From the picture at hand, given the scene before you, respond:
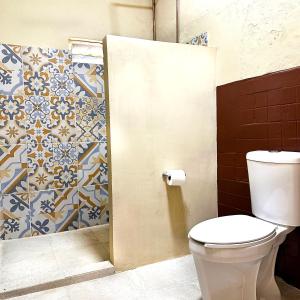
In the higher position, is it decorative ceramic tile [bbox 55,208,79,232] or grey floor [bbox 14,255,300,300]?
decorative ceramic tile [bbox 55,208,79,232]

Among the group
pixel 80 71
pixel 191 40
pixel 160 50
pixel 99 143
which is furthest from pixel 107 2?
pixel 99 143

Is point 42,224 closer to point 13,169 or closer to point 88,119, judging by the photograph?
point 13,169

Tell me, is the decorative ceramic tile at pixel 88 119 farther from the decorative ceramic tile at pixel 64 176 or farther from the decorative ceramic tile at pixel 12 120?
the decorative ceramic tile at pixel 12 120

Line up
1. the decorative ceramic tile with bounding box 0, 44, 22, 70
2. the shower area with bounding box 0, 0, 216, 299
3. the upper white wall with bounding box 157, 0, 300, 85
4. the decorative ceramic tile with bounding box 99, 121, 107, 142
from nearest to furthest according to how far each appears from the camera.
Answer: the upper white wall with bounding box 157, 0, 300, 85 → the shower area with bounding box 0, 0, 216, 299 → the decorative ceramic tile with bounding box 0, 44, 22, 70 → the decorative ceramic tile with bounding box 99, 121, 107, 142

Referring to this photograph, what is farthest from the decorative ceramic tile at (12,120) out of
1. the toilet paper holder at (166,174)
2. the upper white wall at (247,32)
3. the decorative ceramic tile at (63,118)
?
the upper white wall at (247,32)

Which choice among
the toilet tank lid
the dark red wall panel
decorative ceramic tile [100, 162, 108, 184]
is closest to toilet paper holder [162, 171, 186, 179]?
the dark red wall panel

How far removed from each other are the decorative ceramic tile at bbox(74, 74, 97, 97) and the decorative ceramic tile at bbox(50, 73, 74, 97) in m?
0.04

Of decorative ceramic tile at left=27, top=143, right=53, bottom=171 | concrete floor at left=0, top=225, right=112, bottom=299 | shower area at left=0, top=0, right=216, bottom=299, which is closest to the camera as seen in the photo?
concrete floor at left=0, top=225, right=112, bottom=299

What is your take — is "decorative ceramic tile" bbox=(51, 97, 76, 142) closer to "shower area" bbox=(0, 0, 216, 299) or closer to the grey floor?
"shower area" bbox=(0, 0, 216, 299)

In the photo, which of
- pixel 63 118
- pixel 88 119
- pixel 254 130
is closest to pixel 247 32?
pixel 254 130

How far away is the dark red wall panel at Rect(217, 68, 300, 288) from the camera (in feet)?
5.13

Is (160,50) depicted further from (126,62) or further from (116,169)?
(116,169)

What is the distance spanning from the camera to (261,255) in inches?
51.1

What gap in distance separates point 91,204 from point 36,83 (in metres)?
1.16
